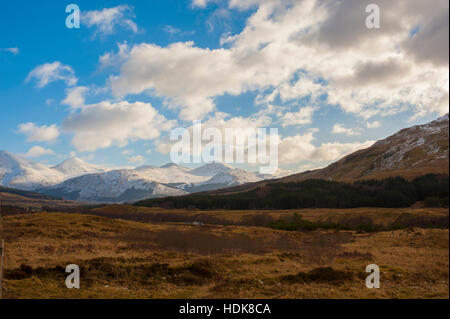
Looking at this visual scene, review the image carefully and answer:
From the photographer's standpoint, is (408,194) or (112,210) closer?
(408,194)

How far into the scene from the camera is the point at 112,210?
186875 mm

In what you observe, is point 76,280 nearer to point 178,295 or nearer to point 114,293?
point 114,293

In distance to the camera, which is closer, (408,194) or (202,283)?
(202,283)

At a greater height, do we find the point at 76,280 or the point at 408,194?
the point at 408,194

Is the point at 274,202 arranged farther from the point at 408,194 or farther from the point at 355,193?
the point at 408,194

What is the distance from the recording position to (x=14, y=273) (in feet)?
72.7

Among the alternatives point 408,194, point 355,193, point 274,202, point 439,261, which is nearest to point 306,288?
point 439,261
